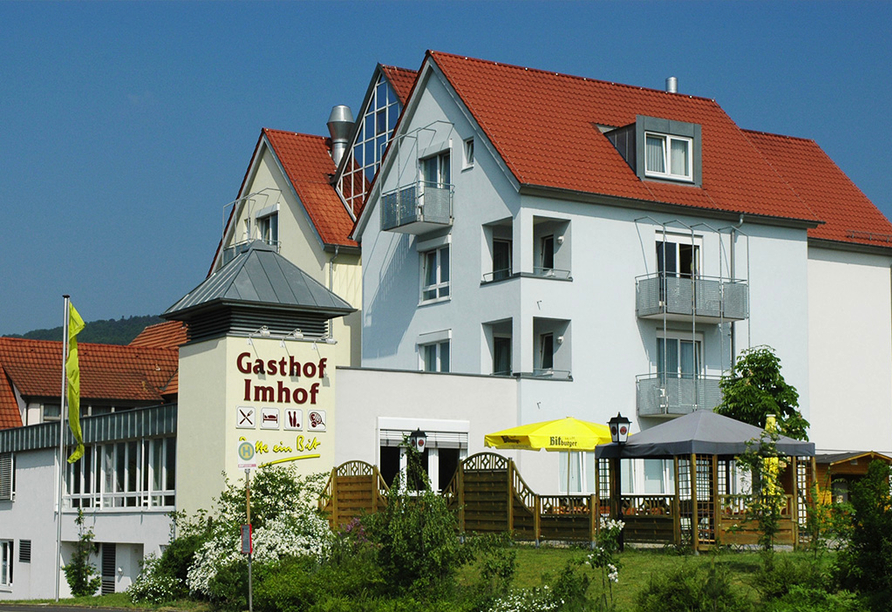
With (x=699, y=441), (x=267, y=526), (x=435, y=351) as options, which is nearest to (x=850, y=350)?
(x=435, y=351)

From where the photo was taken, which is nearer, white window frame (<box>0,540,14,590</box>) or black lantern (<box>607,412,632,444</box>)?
black lantern (<box>607,412,632,444</box>)

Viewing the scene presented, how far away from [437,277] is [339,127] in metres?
11.3

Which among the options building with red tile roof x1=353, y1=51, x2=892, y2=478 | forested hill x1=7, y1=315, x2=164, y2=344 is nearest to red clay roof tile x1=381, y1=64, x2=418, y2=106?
building with red tile roof x1=353, y1=51, x2=892, y2=478

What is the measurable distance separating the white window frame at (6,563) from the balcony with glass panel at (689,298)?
67.7ft

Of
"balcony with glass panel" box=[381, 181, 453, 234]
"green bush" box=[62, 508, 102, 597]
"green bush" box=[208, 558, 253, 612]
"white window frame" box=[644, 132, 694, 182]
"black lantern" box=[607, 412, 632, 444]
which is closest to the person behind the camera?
"green bush" box=[208, 558, 253, 612]

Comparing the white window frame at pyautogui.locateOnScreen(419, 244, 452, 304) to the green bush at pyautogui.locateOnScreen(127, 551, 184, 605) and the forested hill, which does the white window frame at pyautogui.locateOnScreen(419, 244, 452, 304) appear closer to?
the green bush at pyautogui.locateOnScreen(127, 551, 184, 605)

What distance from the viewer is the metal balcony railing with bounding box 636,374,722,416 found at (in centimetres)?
3600

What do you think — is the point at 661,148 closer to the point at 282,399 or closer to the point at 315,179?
the point at 315,179

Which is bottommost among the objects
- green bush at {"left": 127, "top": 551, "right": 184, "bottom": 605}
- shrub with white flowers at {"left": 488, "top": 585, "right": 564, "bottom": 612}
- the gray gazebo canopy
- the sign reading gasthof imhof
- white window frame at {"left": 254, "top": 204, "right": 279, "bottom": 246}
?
green bush at {"left": 127, "top": 551, "right": 184, "bottom": 605}

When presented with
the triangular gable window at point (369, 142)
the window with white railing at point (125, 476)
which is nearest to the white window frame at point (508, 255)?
the triangular gable window at point (369, 142)

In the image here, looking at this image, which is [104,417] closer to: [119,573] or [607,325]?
[119,573]

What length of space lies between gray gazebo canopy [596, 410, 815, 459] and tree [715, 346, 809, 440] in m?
7.68

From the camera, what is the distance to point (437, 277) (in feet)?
128

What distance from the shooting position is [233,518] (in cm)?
2605
